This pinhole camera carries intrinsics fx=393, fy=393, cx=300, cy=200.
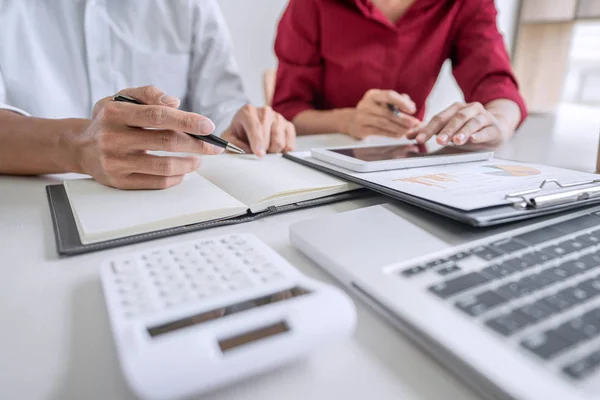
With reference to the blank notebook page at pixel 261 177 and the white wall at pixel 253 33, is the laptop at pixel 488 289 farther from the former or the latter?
the white wall at pixel 253 33

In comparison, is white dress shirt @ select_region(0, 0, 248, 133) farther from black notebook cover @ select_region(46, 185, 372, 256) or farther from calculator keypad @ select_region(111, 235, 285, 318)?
calculator keypad @ select_region(111, 235, 285, 318)

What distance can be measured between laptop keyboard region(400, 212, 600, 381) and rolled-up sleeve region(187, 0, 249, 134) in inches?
27.7

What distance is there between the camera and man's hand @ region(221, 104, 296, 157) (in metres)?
0.58

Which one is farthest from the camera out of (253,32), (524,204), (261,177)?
(253,32)

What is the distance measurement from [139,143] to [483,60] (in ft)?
2.73

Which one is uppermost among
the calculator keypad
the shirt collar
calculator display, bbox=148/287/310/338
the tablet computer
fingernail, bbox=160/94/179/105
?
the shirt collar

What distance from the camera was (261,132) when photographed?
590 millimetres

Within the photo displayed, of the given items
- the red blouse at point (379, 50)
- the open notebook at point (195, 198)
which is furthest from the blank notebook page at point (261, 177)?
the red blouse at point (379, 50)

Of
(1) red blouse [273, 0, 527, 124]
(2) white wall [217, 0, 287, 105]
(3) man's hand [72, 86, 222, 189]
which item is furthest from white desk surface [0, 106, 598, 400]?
(2) white wall [217, 0, 287, 105]

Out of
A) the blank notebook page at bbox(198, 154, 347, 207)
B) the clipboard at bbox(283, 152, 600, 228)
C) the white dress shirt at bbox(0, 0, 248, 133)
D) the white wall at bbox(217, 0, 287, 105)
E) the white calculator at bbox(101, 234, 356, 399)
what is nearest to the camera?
the white calculator at bbox(101, 234, 356, 399)

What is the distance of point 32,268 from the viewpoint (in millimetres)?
290

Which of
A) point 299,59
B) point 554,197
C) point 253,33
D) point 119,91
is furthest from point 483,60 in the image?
point 253,33

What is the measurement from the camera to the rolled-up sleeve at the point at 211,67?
876 millimetres

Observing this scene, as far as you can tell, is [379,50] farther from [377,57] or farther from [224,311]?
[224,311]
